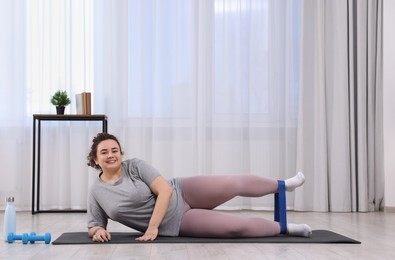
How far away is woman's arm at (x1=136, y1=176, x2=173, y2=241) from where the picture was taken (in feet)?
10.5

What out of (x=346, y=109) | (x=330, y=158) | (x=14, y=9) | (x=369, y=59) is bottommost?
(x=330, y=158)

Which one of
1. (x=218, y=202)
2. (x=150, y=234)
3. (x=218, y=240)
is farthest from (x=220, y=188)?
(x=150, y=234)

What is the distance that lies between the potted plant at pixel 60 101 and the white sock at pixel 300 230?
2580 mm

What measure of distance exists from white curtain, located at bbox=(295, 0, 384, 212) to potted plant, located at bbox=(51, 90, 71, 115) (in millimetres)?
1906

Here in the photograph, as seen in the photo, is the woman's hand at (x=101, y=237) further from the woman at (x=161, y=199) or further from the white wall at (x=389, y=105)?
the white wall at (x=389, y=105)

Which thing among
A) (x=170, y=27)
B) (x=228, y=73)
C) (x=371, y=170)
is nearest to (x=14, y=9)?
(x=170, y=27)

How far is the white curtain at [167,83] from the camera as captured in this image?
566 cm

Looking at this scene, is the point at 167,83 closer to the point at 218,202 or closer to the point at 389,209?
the point at 389,209

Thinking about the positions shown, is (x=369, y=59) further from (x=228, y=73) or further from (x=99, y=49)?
(x=99, y=49)

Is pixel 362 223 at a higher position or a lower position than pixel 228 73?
lower

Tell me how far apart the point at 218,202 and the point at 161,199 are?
35 cm

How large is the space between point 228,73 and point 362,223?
1.85m

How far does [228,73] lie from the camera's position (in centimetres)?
572

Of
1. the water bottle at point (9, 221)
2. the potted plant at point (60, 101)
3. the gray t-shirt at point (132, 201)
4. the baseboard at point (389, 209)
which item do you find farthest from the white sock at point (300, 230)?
the potted plant at point (60, 101)
